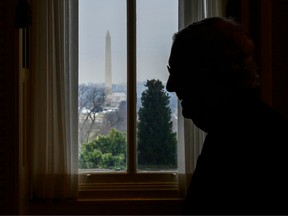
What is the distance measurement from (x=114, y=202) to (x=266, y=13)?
1.63 m

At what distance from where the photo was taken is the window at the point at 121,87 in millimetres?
3568

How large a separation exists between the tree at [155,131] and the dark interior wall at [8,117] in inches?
39.6

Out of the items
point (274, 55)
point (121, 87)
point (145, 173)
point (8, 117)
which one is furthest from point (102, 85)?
point (274, 55)

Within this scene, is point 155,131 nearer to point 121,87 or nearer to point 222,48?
point 121,87

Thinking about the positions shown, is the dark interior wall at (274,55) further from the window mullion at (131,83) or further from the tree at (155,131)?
the window mullion at (131,83)

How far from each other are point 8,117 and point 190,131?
4.10ft

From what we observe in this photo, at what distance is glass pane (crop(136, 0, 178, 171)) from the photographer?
141 inches

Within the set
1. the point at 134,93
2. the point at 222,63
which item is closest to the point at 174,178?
the point at 134,93

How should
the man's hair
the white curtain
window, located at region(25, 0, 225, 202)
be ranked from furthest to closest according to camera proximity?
1. window, located at region(25, 0, 225, 202)
2. the white curtain
3. the man's hair

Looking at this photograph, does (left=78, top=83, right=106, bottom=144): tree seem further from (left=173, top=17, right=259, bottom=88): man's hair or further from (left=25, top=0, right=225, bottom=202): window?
(left=173, top=17, right=259, bottom=88): man's hair

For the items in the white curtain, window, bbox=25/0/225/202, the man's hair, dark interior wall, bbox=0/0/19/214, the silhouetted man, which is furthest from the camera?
window, bbox=25/0/225/202

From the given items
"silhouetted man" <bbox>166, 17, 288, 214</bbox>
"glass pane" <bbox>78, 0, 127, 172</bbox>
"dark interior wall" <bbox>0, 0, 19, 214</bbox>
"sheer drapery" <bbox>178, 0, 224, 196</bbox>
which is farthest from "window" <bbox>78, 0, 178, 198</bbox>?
"silhouetted man" <bbox>166, 17, 288, 214</bbox>

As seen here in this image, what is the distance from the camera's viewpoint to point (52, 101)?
3.45 metres

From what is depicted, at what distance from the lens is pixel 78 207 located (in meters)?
3.45
